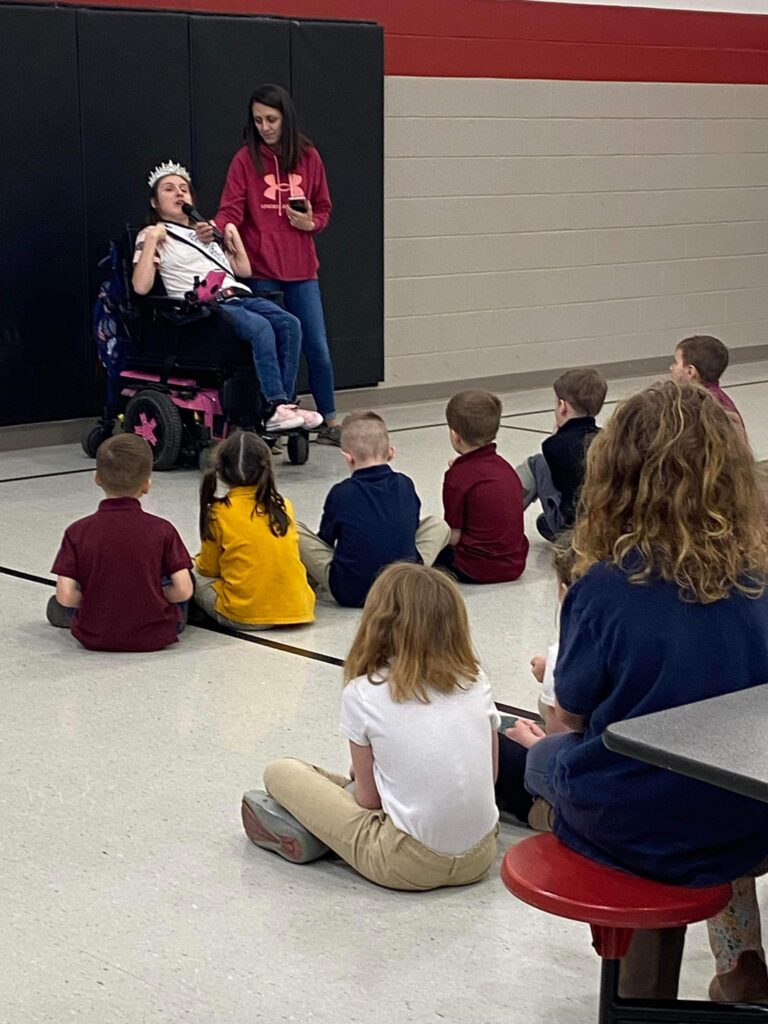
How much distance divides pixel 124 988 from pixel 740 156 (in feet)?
29.3

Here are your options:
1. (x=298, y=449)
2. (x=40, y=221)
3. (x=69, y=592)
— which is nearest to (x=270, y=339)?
(x=298, y=449)

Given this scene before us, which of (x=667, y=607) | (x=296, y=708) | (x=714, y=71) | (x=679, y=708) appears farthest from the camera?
(x=714, y=71)

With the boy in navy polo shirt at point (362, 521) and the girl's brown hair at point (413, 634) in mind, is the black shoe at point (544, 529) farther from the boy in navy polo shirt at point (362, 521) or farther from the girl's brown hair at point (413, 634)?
the girl's brown hair at point (413, 634)

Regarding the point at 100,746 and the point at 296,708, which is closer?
the point at 100,746

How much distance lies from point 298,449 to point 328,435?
19.5 inches

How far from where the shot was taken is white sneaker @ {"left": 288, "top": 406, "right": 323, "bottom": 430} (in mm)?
6715

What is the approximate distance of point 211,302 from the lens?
6715 millimetres

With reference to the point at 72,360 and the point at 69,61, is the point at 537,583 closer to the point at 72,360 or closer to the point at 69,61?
the point at 72,360

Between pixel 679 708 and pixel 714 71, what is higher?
pixel 714 71

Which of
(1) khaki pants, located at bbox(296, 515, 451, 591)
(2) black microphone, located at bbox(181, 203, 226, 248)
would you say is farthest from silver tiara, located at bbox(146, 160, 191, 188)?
(1) khaki pants, located at bbox(296, 515, 451, 591)

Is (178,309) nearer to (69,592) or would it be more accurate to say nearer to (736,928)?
(69,592)

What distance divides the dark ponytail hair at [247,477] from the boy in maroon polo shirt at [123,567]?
201 millimetres

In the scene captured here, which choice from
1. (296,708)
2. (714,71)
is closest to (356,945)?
(296,708)

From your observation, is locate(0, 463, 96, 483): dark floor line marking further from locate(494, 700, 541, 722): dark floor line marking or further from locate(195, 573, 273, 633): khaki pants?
locate(494, 700, 541, 722): dark floor line marking
